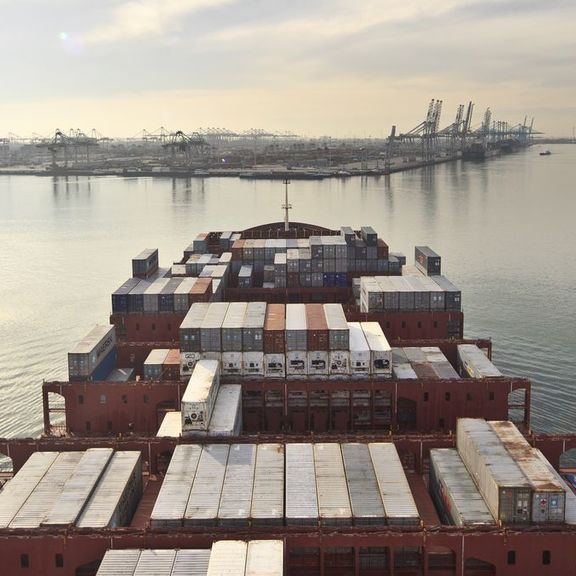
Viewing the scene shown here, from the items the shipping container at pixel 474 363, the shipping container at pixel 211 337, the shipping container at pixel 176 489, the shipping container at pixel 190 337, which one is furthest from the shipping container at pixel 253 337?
the shipping container at pixel 474 363

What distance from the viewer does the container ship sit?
666 inches

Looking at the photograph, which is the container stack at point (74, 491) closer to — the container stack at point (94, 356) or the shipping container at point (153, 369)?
the container stack at point (94, 356)

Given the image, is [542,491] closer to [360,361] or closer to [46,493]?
[360,361]

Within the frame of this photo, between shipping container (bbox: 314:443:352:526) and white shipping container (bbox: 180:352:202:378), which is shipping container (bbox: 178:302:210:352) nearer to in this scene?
white shipping container (bbox: 180:352:202:378)

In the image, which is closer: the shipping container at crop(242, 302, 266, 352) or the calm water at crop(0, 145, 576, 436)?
the shipping container at crop(242, 302, 266, 352)

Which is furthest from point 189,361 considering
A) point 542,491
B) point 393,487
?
point 542,491

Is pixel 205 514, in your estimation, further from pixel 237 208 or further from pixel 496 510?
pixel 237 208

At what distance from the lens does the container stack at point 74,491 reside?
1756 centimetres

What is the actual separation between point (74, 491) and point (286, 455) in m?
6.26

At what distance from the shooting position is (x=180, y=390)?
2659 centimetres

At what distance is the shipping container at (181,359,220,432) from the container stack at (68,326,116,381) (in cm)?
494

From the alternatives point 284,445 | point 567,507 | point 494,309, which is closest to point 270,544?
point 284,445

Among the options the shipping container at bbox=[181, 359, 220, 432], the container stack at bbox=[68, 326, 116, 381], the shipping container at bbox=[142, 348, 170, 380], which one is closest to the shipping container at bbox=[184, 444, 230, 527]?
the shipping container at bbox=[181, 359, 220, 432]

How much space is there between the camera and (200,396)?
75.0 ft
